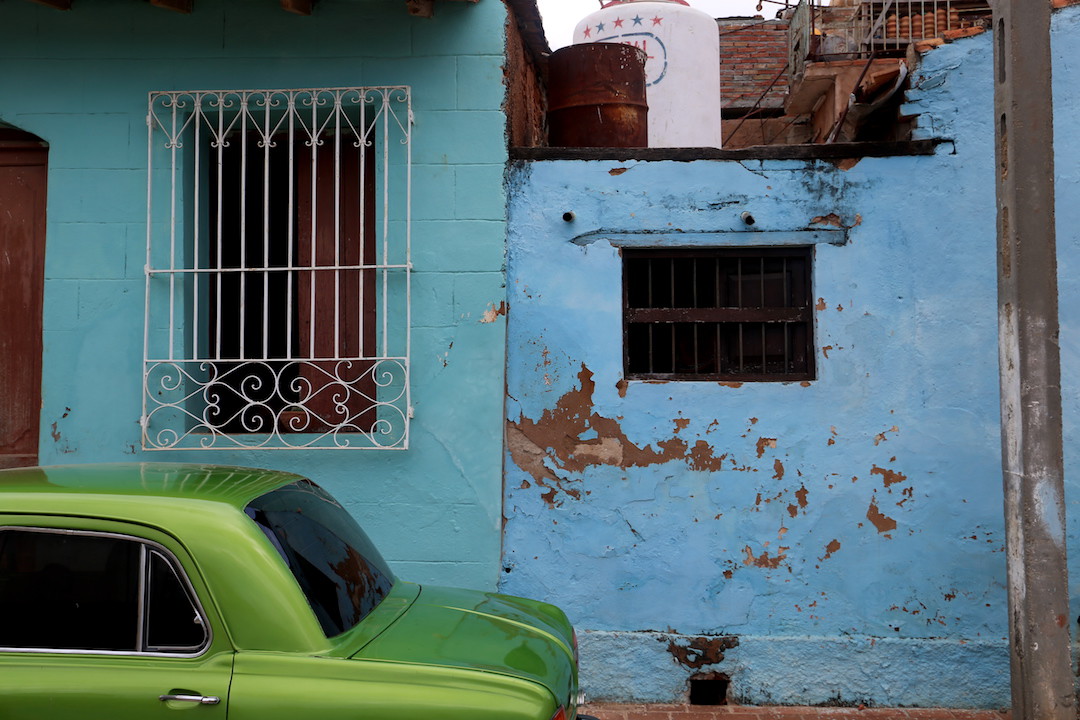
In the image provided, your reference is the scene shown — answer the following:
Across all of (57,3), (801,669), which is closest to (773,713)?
(801,669)

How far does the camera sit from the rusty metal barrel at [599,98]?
6.12 m

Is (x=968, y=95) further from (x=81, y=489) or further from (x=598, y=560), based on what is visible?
(x=81, y=489)

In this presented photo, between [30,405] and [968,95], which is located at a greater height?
[968,95]

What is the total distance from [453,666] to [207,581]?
2.38 feet

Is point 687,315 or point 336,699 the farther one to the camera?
point 687,315

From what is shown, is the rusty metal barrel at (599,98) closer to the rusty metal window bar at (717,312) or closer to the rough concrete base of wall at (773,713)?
the rusty metal window bar at (717,312)

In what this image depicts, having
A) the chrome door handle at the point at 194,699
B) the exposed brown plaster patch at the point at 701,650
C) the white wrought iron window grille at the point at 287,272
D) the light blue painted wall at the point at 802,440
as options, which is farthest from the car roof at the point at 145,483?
the exposed brown plaster patch at the point at 701,650

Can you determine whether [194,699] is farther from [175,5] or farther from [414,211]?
[175,5]

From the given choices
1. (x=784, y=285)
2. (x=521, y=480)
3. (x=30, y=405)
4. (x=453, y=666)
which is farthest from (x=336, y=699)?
(x=30, y=405)

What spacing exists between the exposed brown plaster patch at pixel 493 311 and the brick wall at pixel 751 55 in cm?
775

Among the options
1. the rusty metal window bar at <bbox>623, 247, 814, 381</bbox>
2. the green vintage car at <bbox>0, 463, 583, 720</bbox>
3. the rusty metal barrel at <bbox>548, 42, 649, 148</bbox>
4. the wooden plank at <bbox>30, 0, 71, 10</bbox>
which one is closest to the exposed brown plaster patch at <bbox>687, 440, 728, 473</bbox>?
the rusty metal window bar at <bbox>623, 247, 814, 381</bbox>

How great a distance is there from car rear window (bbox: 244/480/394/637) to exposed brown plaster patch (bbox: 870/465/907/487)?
120 inches

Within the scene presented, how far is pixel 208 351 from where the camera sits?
5.90 metres

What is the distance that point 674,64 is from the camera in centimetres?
722
